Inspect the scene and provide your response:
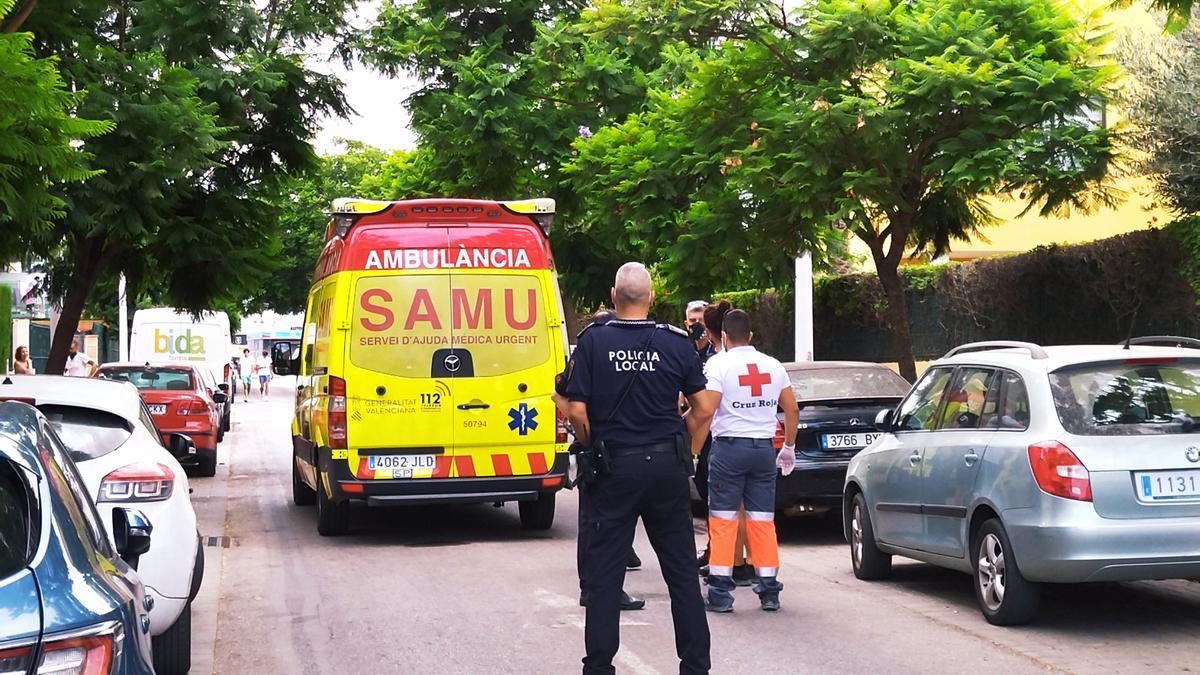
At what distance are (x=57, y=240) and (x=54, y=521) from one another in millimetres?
13935

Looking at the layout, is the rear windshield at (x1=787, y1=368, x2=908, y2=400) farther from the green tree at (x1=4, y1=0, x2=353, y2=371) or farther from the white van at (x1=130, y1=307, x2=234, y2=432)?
the white van at (x1=130, y1=307, x2=234, y2=432)

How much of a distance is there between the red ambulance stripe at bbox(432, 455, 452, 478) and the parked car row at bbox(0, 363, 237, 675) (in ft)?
11.4

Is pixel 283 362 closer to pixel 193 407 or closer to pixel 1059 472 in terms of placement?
pixel 193 407

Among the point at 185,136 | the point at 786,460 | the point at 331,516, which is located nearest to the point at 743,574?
the point at 786,460

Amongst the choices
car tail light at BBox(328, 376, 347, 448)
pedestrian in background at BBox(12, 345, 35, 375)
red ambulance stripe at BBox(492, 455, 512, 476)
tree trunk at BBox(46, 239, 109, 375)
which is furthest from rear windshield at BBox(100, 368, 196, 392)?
red ambulance stripe at BBox(492, 455, 512, 476)

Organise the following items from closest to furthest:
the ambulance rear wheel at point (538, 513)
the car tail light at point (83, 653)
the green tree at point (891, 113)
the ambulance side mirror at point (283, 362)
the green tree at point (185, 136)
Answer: the car tail light at point (83, 653)
the ambulance rear wheel at point (538, 513)
the green tree at point (185, 136)
the green tree at point (891, 113)
the ambulance side mirror at point (283, 362)

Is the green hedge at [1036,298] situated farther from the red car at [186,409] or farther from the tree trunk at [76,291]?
the tree trunk at [76,291]

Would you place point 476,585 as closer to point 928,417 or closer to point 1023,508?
point 928,417

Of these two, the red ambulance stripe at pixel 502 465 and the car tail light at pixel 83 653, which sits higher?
the car tail light at pixel 83 653

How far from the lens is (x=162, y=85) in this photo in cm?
1577

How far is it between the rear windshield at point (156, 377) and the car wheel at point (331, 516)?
956 centimetres

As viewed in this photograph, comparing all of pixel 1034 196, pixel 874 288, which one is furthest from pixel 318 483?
pixel 874 288

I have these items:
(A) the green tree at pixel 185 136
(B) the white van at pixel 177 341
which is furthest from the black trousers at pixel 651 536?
(B) the white van at pixel 177 341

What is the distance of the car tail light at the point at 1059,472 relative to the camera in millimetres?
7801
